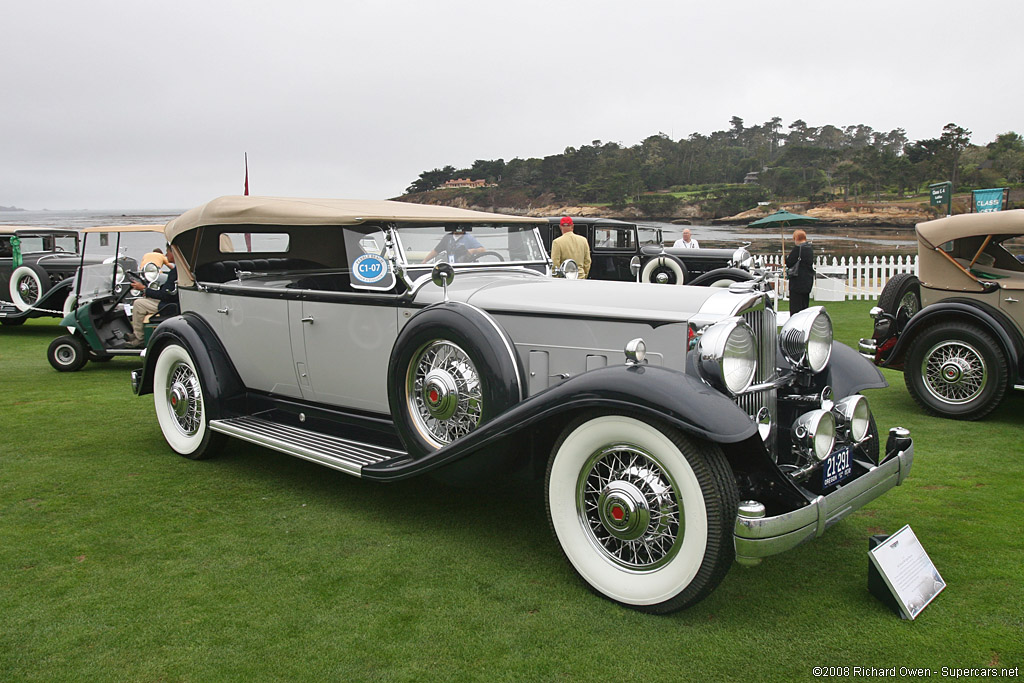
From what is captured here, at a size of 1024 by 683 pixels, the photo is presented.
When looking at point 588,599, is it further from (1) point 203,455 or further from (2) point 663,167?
(2) point 663,167

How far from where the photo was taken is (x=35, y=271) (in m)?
12.7

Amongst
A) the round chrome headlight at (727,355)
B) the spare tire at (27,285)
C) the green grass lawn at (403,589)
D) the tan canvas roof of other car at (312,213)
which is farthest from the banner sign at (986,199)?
the spare tire at (27,285)

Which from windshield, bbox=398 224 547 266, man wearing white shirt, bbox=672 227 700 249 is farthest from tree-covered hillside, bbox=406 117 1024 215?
windshield, bbox=398 224 547 266

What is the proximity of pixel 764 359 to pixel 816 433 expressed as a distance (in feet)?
2.02

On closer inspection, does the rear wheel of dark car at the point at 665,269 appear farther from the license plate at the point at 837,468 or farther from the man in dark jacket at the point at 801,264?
the license plate at the point at 837,468

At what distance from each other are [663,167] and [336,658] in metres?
39.2

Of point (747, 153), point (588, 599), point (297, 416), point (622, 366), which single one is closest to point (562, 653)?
point (588, 599)

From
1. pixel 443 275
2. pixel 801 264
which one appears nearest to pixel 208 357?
pixel 443 275

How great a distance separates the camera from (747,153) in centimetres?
4753

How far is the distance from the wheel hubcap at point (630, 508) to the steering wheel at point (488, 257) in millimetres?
2005

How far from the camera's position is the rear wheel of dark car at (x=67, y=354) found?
30.4 ft

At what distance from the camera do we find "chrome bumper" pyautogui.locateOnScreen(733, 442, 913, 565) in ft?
8.92

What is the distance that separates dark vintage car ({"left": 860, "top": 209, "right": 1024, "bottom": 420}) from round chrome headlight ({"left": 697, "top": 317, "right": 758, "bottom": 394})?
3.76 metres

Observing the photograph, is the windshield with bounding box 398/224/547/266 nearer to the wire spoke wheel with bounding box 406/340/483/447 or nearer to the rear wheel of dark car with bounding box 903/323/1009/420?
the wire spoke wheel with bounding box 406/340/483/447
